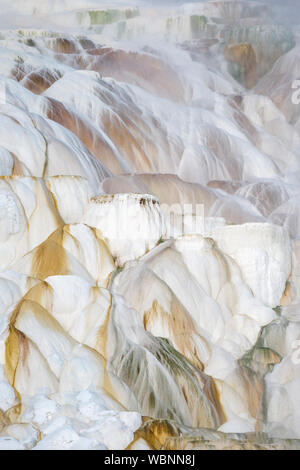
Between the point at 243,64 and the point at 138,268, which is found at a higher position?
the point at 243,64

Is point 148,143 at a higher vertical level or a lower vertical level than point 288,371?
higher

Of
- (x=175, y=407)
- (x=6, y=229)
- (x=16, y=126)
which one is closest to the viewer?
(x=175, y=407)

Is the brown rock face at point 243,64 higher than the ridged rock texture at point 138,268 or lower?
higher

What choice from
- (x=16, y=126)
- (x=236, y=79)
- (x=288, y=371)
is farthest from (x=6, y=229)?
(x=236, y=79)

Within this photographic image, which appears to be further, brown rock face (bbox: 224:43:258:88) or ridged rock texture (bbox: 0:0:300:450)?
brown rock face (bbox: 224:43:258:88)

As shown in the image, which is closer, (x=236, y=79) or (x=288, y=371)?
(x=288, y=371)

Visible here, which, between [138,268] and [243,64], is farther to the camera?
[243,64]

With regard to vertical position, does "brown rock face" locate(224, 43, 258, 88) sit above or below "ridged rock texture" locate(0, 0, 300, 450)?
above

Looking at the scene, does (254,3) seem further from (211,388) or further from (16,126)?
(211,388)
